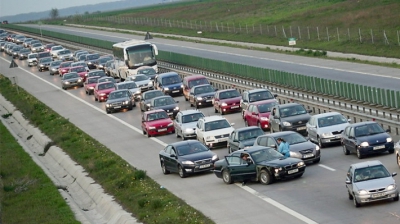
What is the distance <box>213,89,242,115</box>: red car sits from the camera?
53094 millimetres

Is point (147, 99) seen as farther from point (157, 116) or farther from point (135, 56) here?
point (135, 56)

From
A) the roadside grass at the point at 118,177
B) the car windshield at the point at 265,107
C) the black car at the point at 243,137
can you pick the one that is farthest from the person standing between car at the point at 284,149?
the car windshield at the point at 265,107

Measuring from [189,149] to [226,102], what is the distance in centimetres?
1741

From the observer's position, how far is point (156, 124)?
158 feet

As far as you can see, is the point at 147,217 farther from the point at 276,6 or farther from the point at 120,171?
the point at 276,6

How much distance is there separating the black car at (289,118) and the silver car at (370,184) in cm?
1531

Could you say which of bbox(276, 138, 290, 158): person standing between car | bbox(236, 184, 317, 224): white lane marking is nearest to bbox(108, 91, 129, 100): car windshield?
bbox(276, 138, 290, 158): person standing between car

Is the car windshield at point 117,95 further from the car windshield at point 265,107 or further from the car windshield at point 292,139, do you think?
the car windshield at point 292,139

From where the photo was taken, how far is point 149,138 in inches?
1892

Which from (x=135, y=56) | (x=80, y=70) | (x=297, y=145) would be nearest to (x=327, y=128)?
(x=297, y=145)

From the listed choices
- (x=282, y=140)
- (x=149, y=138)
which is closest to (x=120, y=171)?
(x=282, y=140)

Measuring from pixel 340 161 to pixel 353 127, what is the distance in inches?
55.9

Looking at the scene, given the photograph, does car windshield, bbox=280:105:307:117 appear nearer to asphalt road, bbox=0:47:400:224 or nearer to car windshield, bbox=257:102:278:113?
car windshield, bbox=257:102:278:113

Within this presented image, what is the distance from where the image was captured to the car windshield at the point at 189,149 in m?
35.8
